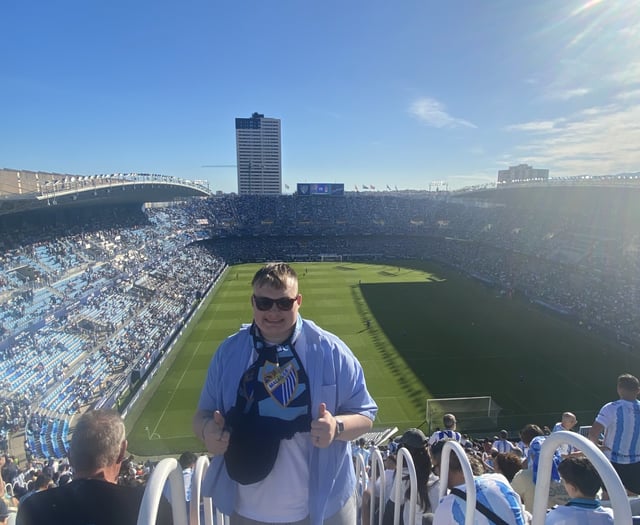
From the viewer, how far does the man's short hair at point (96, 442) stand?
204 centimetres

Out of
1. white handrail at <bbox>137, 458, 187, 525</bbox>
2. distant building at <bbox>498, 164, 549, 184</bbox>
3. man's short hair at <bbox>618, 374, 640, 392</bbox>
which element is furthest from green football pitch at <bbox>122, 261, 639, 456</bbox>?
distant building at <bbox>498, 164, 549, 184</bbox>

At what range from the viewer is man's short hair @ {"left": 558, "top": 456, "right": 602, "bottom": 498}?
7.95 feet

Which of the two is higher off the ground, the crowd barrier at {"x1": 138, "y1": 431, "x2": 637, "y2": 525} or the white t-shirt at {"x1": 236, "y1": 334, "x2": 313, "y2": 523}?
the crowd barrier at {"x1": 138, "y1": 431, "x2": 637, "y2": 525}

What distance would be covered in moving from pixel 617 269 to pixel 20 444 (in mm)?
39735

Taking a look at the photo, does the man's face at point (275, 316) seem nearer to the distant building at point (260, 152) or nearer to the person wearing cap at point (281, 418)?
the person wearing cap at point (281, 418)

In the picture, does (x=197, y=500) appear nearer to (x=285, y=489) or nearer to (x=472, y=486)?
(x=285, y=489)

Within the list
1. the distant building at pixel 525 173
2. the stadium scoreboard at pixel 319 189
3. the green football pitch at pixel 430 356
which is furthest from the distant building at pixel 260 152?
the green football pitch at pixel 430 356

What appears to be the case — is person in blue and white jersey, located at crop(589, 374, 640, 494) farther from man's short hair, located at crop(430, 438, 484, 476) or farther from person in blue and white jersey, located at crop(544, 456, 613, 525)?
person in blue and white jersey, located at crop(544, 456, 613, 525)

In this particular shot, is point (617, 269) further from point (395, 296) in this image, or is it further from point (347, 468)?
point (347, 468)

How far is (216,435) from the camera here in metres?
2.13

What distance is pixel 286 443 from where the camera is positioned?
2266 mm

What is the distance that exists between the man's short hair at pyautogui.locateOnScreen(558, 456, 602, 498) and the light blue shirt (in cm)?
123

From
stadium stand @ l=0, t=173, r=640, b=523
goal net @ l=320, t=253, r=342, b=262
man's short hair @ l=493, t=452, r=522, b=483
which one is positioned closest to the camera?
man's short hair @ l=493, t=452, r=522, b=483

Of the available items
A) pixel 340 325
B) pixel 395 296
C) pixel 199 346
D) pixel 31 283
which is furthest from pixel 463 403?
pixel 31 283
